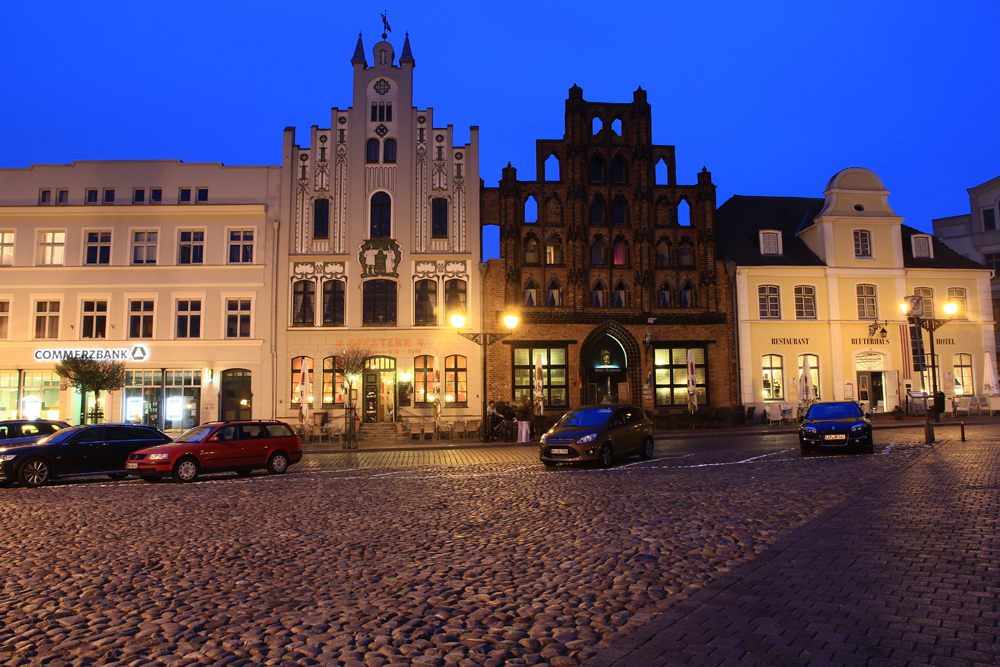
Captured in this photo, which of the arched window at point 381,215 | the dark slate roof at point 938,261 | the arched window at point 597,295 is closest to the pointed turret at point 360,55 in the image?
the arched window at point 381,215

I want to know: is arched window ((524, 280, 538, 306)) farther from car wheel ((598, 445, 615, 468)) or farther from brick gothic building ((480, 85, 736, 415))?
car wheel ((598, 445, 615, 468))

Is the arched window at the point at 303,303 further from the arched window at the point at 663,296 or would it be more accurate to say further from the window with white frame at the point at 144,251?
the arched window at the point at 663,296

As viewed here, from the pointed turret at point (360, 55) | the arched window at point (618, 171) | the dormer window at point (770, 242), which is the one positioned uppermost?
the pointed turret at point (360, 55)

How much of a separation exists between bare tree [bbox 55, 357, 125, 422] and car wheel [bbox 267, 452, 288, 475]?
14993 mm

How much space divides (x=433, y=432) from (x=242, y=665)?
2509 centimetres

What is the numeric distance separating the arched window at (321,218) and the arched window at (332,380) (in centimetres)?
622

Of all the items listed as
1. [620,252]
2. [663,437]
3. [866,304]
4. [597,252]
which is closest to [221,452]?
[663,437]

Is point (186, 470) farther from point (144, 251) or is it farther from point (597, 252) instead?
point (597, 252)

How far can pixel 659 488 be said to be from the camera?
501 inches

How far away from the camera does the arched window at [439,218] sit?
34594 millimetres

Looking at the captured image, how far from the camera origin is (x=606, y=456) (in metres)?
17.6

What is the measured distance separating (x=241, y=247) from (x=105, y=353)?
791 centimetres

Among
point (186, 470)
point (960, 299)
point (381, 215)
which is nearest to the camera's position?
point (186, 470)

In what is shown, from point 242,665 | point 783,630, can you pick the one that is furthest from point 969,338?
point 242,665
